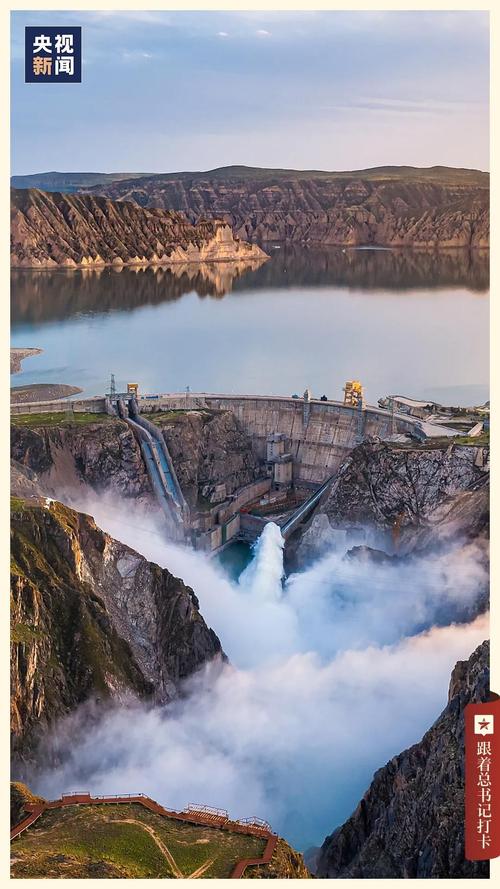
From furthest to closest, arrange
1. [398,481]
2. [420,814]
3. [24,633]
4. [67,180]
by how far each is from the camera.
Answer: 1. [398,481]
2. [67,180]
3. [24,633]
4. [420,814]

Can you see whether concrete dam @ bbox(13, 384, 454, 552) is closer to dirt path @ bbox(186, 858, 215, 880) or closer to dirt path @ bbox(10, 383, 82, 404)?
dirt path @ bbox(10, 383, 82, 404)

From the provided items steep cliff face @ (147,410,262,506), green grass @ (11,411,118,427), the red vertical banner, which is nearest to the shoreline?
green grass @ (11,411,118,427)

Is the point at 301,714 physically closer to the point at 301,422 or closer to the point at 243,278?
the point at 301,422

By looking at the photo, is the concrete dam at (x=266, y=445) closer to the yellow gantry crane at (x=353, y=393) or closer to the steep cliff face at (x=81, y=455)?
the yellow gantry crane at (x=353, y=393)

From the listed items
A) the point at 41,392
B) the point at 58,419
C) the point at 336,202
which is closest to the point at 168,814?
the point at 58,419

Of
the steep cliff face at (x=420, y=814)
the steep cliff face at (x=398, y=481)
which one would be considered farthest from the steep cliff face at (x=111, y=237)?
the steep cliff face at (x=420, y=814)
